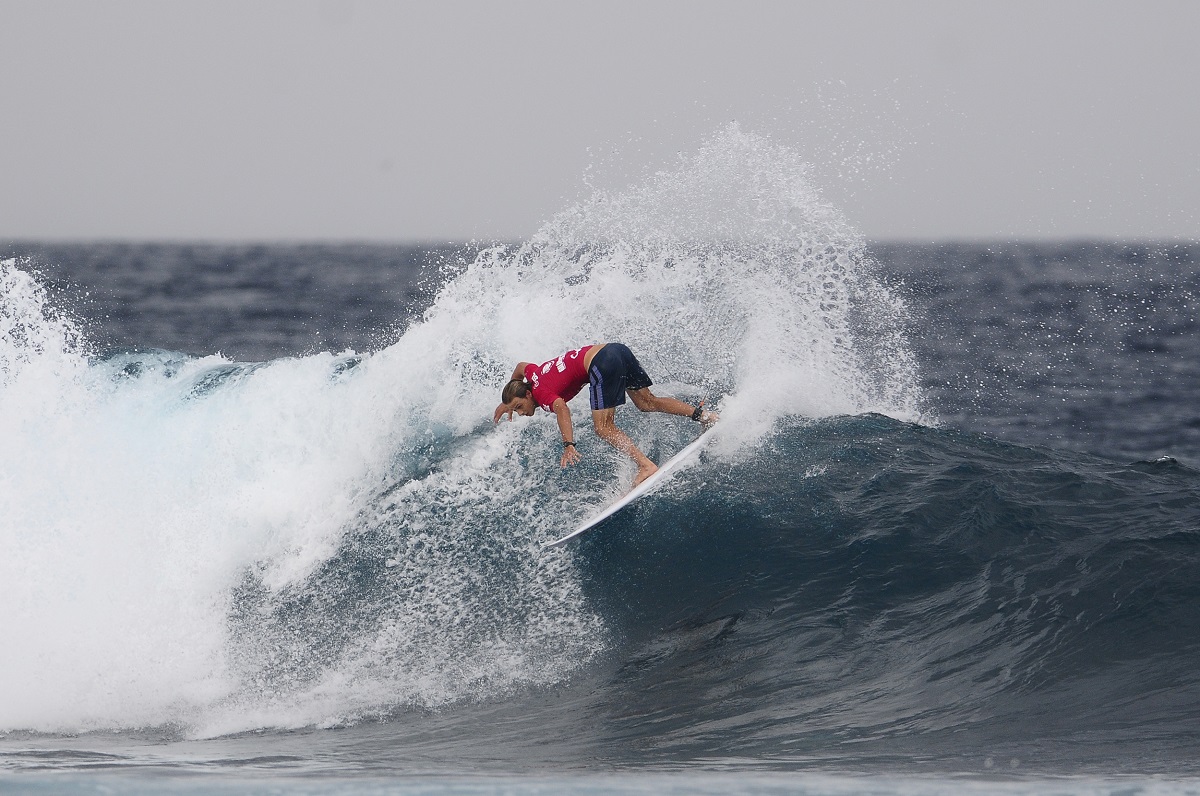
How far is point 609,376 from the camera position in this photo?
357 inches

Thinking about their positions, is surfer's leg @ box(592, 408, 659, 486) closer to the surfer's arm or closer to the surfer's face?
the surfer's arm

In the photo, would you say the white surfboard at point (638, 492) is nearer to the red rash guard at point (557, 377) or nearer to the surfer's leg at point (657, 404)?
the surfer's leg at point (657, 404)

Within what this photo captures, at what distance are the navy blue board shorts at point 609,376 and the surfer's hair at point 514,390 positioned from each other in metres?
0.59

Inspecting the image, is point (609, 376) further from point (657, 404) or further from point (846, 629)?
point (846, 629)

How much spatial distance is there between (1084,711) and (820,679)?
163 cm

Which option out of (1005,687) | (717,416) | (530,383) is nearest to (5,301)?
(530,383)

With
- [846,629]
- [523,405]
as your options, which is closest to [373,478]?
[523,405]

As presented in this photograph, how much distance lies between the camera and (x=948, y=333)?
32.0m

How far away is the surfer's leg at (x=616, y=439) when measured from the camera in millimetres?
9008

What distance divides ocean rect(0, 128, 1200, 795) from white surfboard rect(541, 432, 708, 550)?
0.19 meters

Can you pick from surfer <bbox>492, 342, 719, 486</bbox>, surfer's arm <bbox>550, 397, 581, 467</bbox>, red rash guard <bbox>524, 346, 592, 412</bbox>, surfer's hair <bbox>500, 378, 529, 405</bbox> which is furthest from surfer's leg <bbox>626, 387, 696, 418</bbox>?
surfer's hair <bbox>500, 378, 529, 405</bbox>

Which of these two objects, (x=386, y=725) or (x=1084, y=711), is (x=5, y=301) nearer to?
(x=386, y=725)

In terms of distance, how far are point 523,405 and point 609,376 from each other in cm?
78

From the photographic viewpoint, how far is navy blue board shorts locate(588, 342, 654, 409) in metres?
9.03
